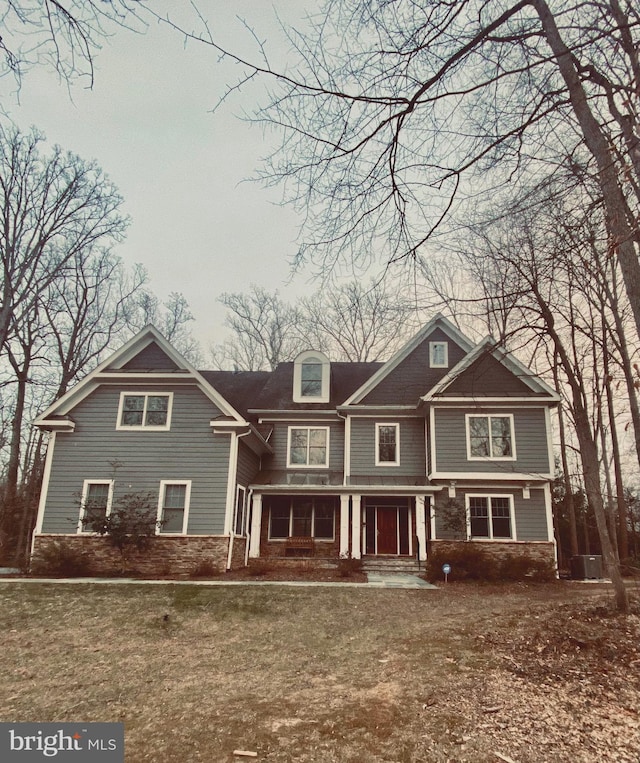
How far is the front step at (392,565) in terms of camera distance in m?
15.0

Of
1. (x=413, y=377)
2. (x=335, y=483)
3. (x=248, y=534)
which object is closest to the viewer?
(x=248, y=534)

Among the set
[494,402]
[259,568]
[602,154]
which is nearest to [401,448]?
[494,402]

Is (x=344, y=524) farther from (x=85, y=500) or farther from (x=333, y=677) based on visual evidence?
(x=333, y=677)

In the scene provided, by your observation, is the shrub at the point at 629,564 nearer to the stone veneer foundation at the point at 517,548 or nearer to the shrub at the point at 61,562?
the stone veneer foundation at the point at 517,548

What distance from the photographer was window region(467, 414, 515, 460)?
15.7m

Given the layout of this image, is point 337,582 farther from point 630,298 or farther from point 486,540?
point 630,298

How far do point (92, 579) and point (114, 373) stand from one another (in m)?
6.02

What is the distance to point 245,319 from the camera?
98.1 feet

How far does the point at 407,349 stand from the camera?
18.1 metres

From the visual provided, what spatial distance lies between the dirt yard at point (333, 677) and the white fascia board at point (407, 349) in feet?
29.2

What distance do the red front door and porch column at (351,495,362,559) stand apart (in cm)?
121

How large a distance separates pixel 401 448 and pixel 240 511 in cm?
590

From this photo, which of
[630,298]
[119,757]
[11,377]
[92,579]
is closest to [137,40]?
[630,298]

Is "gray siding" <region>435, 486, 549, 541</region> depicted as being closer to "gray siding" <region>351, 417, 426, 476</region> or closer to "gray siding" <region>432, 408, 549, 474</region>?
"gray siding" <region>432, 408, 549, 474</region>
